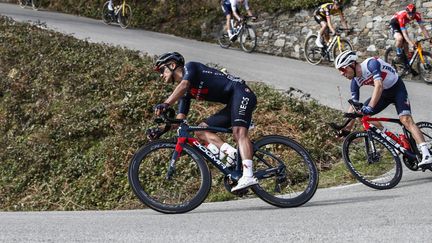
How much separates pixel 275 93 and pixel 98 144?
12.4 feet

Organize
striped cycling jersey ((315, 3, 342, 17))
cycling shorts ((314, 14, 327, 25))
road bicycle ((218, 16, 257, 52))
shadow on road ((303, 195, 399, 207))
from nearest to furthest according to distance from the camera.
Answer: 1. shadow on road ((303, 195, 399, 207))
2. striped cycling jersey ((315, 3, 342, 17))
3. cycling shorts ((314, 14, 327, 25))
4. road bicycle ((218, 16, 257, 52))

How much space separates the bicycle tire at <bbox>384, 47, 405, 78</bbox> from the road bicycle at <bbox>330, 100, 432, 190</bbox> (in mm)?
8698

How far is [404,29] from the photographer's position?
16.8m

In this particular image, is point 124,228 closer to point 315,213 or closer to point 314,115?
point 315,213

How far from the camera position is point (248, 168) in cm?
725

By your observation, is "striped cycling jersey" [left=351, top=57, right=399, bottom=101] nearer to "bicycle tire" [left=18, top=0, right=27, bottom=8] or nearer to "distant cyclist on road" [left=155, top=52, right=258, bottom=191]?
"distant cyclist on road" [left=155, top=52, right=258, bottom=191]

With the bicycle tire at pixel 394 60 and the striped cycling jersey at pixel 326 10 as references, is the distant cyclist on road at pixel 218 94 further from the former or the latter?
the striped cycling jersey at pixel 326 10

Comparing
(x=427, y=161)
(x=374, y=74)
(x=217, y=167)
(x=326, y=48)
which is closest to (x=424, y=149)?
(x=427, y=161)

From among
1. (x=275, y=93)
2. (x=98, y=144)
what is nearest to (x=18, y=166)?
(x=98, y=144)

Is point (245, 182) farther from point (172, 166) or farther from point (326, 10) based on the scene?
point (326, 10)

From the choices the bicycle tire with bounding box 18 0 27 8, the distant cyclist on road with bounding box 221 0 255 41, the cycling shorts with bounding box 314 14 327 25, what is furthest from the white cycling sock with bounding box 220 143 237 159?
the bicycle tire with bounding box 18 0 27 8

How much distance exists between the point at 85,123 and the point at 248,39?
961 centimetres

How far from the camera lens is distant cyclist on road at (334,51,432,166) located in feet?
28.1

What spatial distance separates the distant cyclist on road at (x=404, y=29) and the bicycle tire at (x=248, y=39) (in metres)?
5.37
